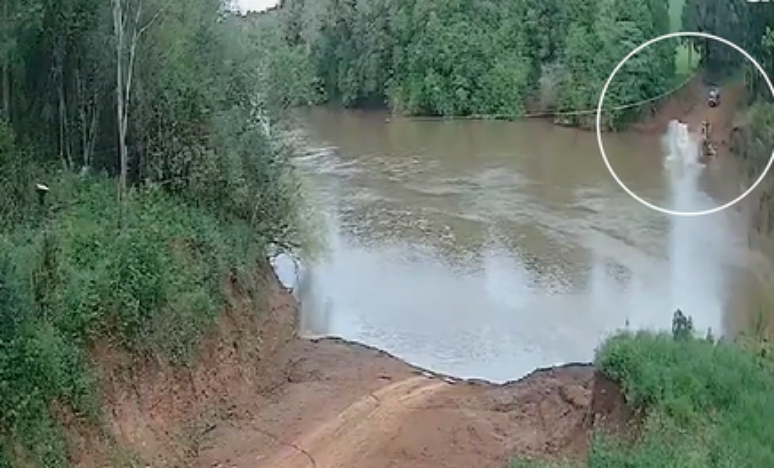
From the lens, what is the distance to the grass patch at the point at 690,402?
31.4ft

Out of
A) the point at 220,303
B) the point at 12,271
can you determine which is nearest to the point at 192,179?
the point at 220,303

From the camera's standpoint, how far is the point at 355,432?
45.7 ft

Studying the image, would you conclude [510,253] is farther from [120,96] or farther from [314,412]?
[120,96]

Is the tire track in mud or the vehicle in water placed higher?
the vehicle in water

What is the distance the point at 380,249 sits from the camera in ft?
82.1

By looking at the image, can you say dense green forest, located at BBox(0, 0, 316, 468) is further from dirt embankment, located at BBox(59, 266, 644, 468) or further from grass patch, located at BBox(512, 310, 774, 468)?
grass patch, located at BBox(512, 310, 774, 468)

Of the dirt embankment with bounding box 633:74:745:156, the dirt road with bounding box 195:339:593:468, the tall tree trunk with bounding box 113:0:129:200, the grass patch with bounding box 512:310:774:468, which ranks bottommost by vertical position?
the dirt road with bounding box 195:339:593:468

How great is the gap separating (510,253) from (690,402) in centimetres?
1347

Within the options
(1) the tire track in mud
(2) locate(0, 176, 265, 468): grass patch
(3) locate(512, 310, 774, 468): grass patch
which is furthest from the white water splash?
(2) locate(0, 176, 265, 468): grass patch

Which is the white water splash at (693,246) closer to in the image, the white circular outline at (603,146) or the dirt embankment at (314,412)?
the white circular outline at (603,146)

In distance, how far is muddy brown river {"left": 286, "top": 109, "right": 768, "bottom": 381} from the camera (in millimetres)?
19797

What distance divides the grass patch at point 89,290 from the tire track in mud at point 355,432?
1.86 m

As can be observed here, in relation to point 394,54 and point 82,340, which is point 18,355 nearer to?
point 82,340

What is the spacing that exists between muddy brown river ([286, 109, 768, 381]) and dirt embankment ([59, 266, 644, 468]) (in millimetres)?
2640
